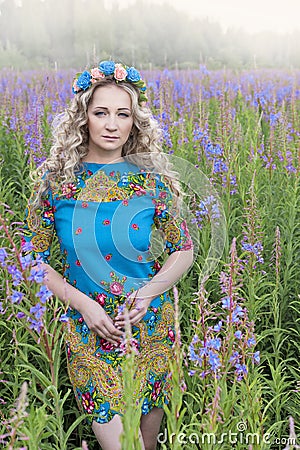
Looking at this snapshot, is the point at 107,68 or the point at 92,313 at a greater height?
the point at 107,68

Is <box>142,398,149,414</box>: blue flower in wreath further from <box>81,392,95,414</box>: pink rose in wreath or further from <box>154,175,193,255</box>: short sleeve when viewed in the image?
<box>154,175,193,255</box>: short sleeve

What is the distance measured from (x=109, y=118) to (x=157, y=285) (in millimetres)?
850

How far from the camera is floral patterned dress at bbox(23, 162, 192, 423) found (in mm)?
2578

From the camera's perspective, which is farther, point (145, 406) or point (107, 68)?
point (107, 68)

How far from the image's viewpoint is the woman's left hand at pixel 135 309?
248 centimetres

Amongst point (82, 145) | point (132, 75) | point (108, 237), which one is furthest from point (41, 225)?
point (132, 75)

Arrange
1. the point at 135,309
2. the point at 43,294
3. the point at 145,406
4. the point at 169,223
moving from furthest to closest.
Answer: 1. the point at 169,223
2. the point at 145,406
3. the point at 135,309
4. the point at 43,294

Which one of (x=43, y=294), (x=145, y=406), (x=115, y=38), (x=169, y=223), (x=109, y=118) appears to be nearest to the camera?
(x=43, y=294)

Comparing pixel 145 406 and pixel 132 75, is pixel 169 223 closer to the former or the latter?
pixel 132 75

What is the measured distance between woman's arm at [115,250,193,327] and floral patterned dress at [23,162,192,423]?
73mm

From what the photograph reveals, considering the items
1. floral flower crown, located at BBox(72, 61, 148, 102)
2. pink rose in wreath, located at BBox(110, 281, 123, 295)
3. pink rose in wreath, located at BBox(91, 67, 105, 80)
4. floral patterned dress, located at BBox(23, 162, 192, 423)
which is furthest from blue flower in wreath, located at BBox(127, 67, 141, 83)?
pink rose in wreath, located at BBox(110, 281, 123, 295)

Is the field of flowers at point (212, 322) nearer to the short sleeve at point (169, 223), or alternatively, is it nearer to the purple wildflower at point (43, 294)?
the purple wildflower at point (43, 294)

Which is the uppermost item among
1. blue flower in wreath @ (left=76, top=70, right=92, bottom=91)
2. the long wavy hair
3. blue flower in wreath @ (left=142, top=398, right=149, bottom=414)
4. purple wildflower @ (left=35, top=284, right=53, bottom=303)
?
blue flower in wreath @ (left=76, top=70, right=92, bottom=91)

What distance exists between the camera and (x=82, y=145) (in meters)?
2.92
